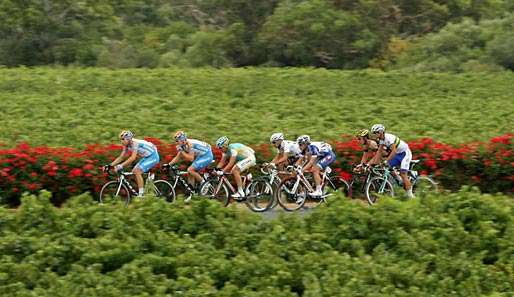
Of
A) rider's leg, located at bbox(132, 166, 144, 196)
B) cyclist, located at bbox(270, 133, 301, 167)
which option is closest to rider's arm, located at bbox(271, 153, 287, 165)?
cyclist, located at bbox(270, 133, 301, 167)

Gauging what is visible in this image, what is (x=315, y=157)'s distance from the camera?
1819cm

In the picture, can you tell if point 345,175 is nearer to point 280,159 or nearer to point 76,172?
point 280,159

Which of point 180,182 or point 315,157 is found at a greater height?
point 315,157

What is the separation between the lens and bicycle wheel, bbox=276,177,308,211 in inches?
724

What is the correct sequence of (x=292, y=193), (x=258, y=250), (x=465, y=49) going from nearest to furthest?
(x=258, y=250) → (x=292, y=193) → (x=465, y=49)

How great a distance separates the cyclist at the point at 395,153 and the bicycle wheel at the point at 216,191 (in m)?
2.82

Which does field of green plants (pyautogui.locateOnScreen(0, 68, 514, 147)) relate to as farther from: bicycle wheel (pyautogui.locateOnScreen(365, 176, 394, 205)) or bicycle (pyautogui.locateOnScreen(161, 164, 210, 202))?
bicycle wheel (pyautogui.locateOnScreen(365, 176, 394, 205))

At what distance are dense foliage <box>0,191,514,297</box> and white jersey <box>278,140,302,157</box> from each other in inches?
205

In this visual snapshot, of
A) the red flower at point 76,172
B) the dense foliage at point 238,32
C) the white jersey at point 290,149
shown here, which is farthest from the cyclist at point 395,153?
the dense foliage at point 238,32

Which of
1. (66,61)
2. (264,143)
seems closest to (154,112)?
(264,143)

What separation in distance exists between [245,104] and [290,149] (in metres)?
10.5

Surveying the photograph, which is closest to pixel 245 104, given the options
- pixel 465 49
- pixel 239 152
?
pixel 239 152

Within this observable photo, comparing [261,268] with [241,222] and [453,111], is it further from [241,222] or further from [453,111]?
[453,111]

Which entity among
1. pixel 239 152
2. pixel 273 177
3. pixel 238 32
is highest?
pixel 238 32
